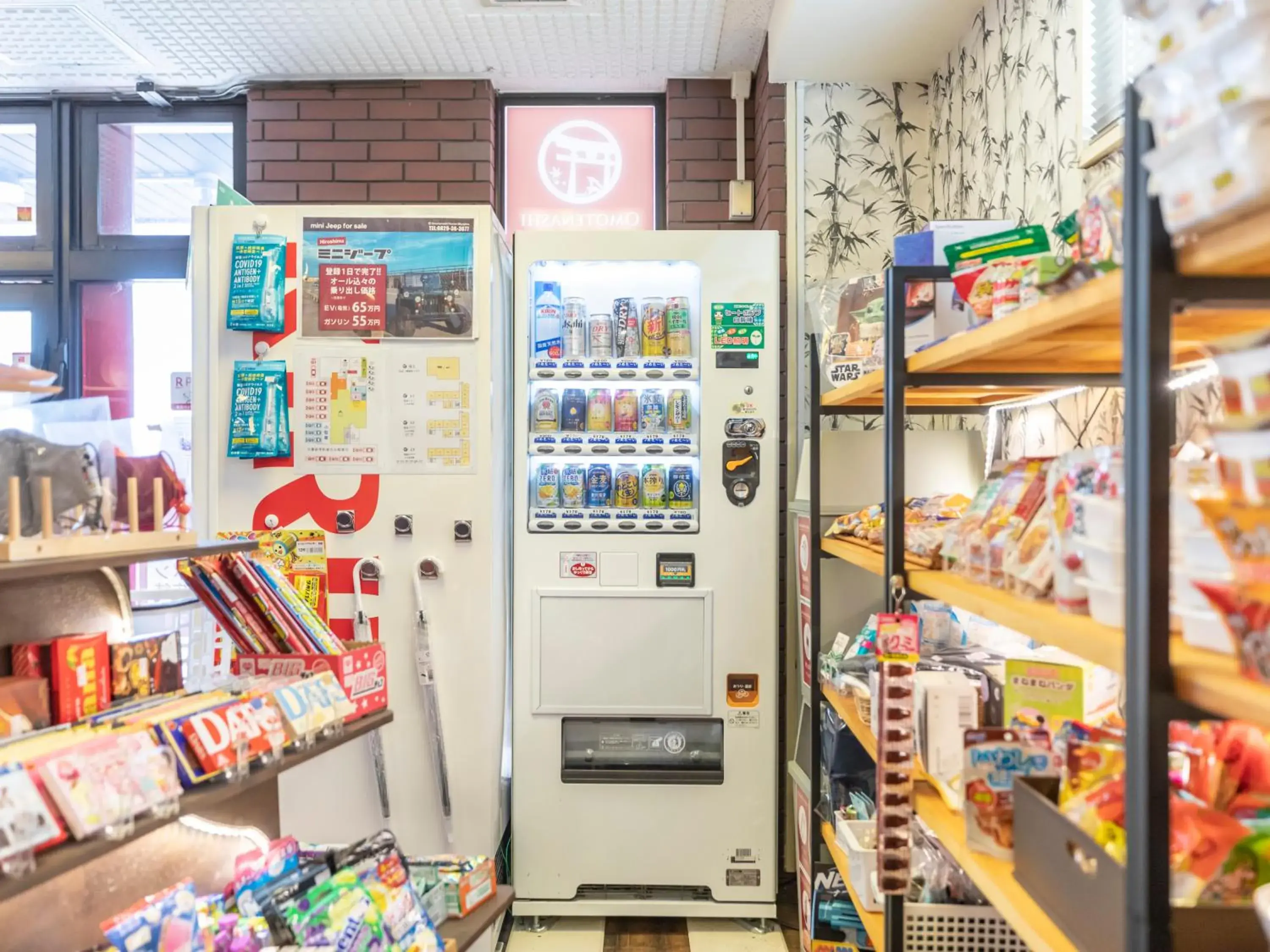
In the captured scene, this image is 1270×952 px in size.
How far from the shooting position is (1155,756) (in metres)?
0.80

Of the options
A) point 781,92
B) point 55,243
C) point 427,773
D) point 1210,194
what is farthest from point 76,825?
point 55,243

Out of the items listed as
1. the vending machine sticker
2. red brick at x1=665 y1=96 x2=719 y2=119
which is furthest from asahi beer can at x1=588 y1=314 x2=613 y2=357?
red brick at x1=665 y1=96 x2=719 y2=119

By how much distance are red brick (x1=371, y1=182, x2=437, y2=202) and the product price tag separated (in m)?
1.07

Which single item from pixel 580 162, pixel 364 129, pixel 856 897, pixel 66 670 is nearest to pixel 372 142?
pixel 364 129

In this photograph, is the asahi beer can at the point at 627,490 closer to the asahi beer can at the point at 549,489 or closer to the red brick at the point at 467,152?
the asahi beer can at the point at 549,489

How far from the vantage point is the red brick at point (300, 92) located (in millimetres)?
3748

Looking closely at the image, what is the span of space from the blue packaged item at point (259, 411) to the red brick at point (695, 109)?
82.2 inches

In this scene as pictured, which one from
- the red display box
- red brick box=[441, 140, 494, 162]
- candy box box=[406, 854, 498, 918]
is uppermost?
red brick box=[441, 140, 494, 162]

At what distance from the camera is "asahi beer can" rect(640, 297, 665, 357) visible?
312 centimetres

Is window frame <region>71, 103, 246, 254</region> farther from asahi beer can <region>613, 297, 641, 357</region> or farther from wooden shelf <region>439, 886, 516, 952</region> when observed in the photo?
wooden shelf <region>439, 886, 516, 952</region>

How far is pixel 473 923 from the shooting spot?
179 cm

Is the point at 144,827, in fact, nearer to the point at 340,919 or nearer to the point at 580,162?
the point at 340,919

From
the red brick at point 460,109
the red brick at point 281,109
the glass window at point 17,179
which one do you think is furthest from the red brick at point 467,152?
the glass window at point 17,179

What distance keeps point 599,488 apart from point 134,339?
2.51 metres
